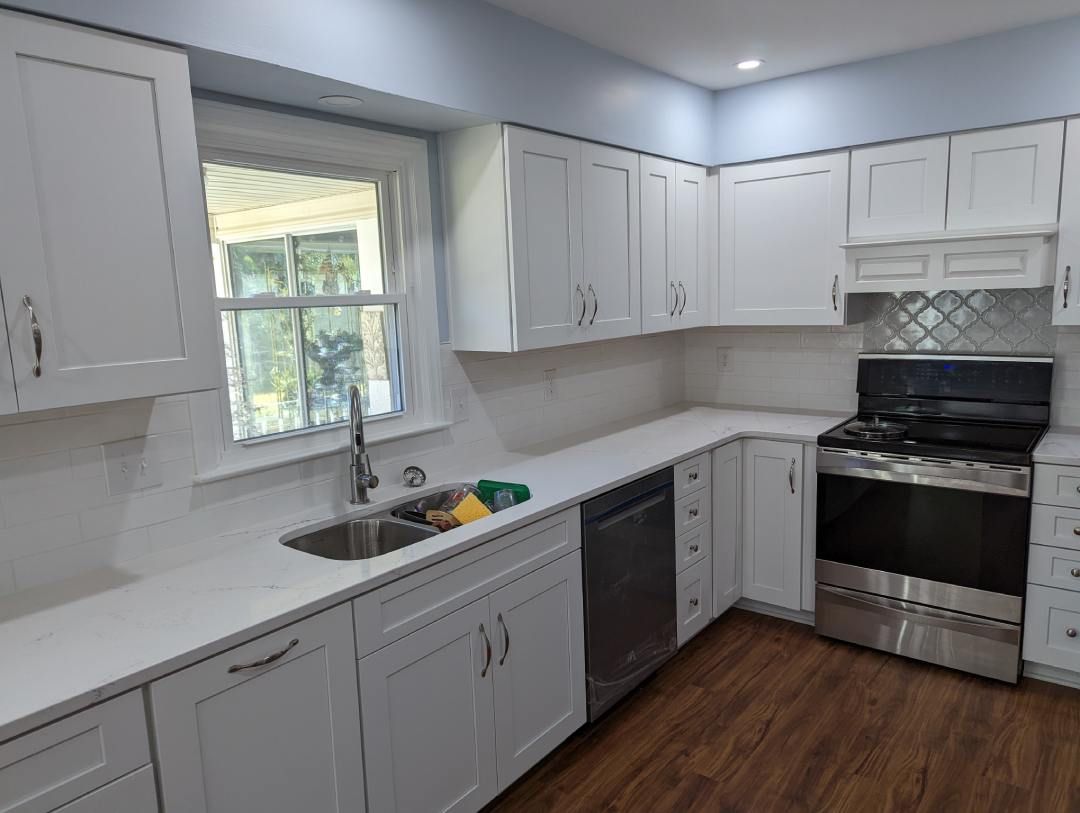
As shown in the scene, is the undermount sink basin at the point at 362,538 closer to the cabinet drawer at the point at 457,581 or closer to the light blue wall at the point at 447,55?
the cabinet drawer at the point at 457,581

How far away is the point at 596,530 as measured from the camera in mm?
2521

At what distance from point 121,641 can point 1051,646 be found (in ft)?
10.0

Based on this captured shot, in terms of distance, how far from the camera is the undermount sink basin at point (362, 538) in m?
2.25

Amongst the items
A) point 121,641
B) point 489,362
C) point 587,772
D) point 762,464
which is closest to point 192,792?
point 121,641

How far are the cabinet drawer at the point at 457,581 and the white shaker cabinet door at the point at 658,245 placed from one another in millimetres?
1299

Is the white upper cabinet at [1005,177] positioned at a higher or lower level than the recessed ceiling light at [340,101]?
lower

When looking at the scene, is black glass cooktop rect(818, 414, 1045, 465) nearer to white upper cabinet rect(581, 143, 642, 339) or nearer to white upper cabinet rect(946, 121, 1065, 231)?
white upper cabinet rect(946, 121, 1065, 231)

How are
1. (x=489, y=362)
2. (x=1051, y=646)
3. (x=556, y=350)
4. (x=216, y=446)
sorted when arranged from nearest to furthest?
(x=216, y=446) < (x=1051, y=646) < (x=489, y=362) < (x=556, y=350)

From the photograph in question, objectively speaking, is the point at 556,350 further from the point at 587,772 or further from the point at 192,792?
the point at 192,792

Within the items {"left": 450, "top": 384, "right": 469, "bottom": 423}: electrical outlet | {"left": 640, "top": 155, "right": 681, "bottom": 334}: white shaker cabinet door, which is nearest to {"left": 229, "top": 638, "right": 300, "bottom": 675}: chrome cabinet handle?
{"left": 450, "top": 384, "right": 469, "bottom": 423}: electrical outlet

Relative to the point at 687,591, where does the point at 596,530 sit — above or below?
above

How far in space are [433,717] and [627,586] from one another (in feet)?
3.15

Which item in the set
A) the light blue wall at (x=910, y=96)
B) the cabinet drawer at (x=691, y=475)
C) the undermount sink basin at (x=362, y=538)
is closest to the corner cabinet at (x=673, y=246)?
the light blue wall at (x=910, y=96)

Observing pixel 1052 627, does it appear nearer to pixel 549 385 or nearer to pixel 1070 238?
pixel 1070 238
